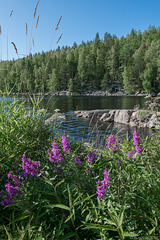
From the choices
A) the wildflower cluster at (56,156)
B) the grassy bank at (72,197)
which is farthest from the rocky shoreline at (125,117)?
the wildflower cluster at (56,156)

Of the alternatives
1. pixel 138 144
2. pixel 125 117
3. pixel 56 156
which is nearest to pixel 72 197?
pixel 56 156

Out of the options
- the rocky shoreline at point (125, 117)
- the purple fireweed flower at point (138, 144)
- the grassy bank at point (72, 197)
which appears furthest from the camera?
the rocky shoreline at point (125, 117)

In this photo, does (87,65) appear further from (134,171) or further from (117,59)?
(134,171)

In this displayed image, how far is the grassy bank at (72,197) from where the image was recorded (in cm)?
A: 139

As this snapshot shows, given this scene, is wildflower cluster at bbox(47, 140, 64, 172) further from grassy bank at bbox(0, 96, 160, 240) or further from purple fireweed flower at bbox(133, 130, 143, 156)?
purple fireweed flower at bbox(133, 130, 143, 156)

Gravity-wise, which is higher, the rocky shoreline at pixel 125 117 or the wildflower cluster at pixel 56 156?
the wildflower cluster at pixel 56 156

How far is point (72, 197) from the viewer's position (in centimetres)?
180

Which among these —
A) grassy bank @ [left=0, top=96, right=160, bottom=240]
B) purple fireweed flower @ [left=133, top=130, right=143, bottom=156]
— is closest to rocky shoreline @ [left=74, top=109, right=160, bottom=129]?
grassy bank @ [left=0, top=96, right=160, bottom=240]

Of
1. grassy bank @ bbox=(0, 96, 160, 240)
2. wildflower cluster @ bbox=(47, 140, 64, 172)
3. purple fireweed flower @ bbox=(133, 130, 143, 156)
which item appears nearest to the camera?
grassy bank @ bbox=(0, 96, 160, 240)

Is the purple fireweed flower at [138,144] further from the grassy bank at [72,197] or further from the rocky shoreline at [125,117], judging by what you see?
the rocky shoreline at [125,117]

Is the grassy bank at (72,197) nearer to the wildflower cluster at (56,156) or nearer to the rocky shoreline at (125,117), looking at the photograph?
the wildflower cluster at (56,156)

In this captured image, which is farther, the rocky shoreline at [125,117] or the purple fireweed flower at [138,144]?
the rocky shoreline at [125,117]

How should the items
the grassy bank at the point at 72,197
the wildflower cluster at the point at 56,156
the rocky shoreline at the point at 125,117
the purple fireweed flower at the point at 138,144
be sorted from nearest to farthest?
1. the grassy bank at the point at 72,197
2. the wildflower cluster at the point at 56,156
3. the purple fireweed flower at the point at 138,144
4. the rocky shoreline at the point at 125,117

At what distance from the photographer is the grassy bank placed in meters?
1.39
